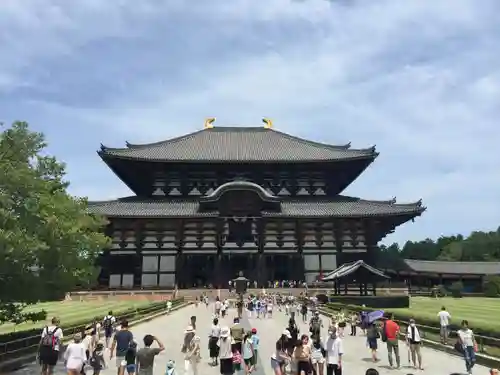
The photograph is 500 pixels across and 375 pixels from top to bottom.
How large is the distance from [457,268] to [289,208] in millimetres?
36184

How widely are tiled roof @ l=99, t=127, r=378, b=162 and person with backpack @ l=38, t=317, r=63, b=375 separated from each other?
49.9 meters

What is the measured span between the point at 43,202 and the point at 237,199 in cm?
4346

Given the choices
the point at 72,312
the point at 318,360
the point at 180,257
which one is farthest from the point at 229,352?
the point at 180,257

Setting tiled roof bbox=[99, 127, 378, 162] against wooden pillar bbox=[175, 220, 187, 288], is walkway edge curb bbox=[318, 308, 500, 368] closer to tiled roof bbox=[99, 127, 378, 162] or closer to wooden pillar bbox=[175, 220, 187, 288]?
wooden pillar bbox=[175, 220, 187, 288]

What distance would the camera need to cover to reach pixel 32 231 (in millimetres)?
16688

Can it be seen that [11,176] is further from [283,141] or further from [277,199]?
[283,141]

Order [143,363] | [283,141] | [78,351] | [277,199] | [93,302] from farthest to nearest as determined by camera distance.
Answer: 1. [283,141]
2. [277,199]
3. [93,302]
4. [78,351]
5. [143,363]

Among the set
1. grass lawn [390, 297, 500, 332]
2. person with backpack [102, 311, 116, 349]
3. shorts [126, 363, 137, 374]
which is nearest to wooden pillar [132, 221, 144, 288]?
grass lawn [390, 297, 500, 332]

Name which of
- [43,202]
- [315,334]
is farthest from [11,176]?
[315,334]

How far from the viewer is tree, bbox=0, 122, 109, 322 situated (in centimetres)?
1600

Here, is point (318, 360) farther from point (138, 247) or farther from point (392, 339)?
point (138, 247)

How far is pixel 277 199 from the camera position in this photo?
59531mm

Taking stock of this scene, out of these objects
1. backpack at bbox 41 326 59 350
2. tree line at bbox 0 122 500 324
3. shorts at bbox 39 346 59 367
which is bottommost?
shorts at bbox 39 346 59 367

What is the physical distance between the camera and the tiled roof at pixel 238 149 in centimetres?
6506
